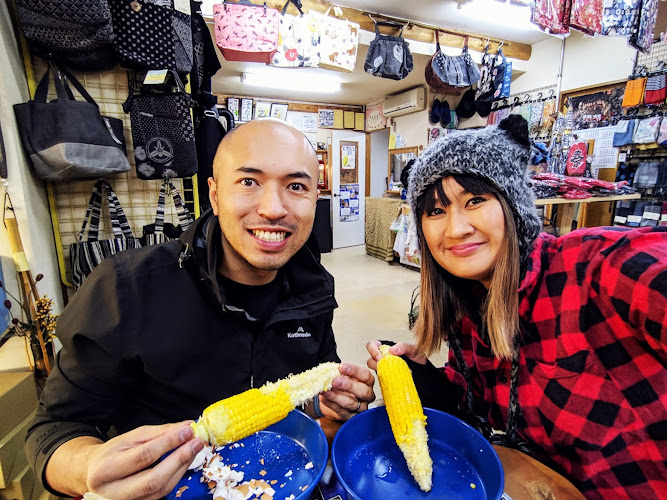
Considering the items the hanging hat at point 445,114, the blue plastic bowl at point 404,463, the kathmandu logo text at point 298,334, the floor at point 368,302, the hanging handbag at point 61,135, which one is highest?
the hanging hat at point 445,114

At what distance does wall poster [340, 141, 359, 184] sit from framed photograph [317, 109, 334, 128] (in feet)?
2.24

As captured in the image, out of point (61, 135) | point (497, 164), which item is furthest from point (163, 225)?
point (497, 164)

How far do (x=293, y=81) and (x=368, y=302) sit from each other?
491 centimetres

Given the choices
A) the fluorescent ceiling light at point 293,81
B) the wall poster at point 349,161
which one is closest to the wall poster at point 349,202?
the wall poster at point 349,161

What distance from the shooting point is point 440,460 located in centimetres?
98

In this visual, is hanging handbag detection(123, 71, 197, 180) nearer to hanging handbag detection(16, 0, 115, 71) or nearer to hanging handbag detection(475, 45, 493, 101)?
hanging handbag detection(16, 0, 115, 71)

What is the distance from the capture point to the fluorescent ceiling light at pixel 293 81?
6.64m

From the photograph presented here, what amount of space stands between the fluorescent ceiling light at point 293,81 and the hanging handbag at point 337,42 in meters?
2.40

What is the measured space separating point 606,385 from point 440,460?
591 millimetres

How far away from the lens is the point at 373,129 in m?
9.34

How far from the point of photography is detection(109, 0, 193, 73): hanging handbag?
206cm

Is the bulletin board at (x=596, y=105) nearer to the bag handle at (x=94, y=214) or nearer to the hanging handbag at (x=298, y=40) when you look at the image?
the hanging handbag at (x=298, y=40)

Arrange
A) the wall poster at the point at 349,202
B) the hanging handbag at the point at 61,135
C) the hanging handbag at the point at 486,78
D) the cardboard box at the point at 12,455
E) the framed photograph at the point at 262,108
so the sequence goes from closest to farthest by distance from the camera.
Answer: the cardboard box at the point at 12,455 → the hanging handbag at the point at 61,135 → the hanging handbag at the point at 486,78 → the framed photograph at the point at 262,108 → the wall poster at the point at 349,202

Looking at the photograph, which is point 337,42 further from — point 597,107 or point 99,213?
point 597,107
